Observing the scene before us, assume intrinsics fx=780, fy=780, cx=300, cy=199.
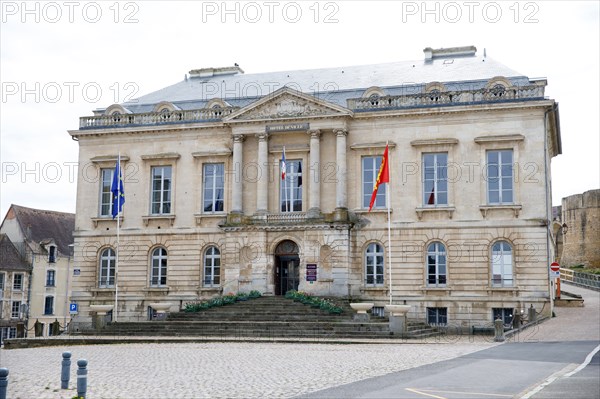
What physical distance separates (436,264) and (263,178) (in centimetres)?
935

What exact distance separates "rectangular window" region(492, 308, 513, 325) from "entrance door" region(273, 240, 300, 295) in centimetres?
939

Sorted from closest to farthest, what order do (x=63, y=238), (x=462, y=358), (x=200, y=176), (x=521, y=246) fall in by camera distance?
(x=462, y=358) < (x=521, y=246) < (x=200, y=176) < (x=63, y=238)

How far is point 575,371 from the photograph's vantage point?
16844 mm

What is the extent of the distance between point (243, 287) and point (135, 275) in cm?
637

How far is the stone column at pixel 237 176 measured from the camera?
38.7 m

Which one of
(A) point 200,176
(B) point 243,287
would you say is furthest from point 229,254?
(A) point 200,176

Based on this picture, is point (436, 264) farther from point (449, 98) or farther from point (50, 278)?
point (50, 278)

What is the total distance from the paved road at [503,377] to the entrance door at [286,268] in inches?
550

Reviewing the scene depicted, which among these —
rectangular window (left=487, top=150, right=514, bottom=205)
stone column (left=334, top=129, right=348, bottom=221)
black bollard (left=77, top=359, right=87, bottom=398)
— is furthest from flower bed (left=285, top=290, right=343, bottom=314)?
black bollard (left=77, top=359, right=87, bottom=398)

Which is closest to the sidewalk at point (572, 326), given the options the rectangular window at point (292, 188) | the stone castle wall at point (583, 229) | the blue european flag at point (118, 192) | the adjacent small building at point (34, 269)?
the rectangular window at point (292, 188)

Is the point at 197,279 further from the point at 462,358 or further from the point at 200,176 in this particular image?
the point at 462,358

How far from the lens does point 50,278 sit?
6638 centimetres

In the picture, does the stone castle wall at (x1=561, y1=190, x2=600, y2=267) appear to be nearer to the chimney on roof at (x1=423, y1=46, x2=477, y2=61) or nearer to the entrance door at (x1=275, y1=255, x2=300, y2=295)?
the chimney on roof at (x1=423, y1=46, x2=477, y2=61)

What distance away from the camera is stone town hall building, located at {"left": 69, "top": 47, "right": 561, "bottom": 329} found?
117 feet
